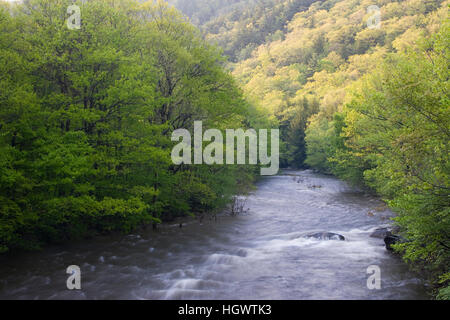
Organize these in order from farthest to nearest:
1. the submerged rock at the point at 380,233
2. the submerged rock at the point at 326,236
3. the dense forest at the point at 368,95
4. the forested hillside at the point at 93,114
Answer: the submerged rock at the point at 380,233 < the submerged rock at the point at 326,236 < the forested hillside at the point at 93,114 < the dense forest at the point at 368,95

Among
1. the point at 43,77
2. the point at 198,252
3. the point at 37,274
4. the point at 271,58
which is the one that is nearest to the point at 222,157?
the point at 198,252

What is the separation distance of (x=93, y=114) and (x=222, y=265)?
887cm

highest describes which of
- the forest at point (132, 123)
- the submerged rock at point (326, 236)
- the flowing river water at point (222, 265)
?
the forest at point (132, 123)

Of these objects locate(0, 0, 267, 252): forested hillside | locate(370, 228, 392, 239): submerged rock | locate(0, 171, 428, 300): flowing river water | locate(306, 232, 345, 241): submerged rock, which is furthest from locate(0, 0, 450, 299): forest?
locate(306, 232, 345, 241): submerged rock

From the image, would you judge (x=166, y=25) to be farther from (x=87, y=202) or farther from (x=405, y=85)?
(x=405, y=85)

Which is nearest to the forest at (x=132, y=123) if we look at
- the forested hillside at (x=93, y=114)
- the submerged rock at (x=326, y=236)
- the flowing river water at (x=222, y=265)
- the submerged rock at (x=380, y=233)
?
the forested hillside at (x=93, y=114)

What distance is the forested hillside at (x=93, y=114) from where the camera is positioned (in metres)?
14.0

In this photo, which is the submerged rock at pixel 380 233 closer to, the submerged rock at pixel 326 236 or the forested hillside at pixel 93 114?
the submerged rock at pixel 326 236

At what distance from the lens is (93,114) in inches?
634

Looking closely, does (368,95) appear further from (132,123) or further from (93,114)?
(93,114)

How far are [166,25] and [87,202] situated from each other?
1289cm

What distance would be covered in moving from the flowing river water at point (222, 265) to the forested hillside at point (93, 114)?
4.86ft

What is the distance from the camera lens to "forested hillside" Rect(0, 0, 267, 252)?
14.0 meters

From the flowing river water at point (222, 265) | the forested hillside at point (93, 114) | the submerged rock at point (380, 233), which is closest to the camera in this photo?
the flowing river water at point (222, 265)
